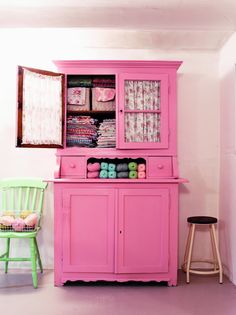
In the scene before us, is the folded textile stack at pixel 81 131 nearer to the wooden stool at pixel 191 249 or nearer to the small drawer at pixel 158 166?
the small drawer at pixel 158 166

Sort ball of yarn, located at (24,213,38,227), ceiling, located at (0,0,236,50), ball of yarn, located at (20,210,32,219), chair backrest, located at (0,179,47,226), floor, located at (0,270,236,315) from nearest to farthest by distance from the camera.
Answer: floor, located at (0,270,236,315) < ceiling, located at (0,0,236,50) < ball of yarn, located at (24,213,38,227) < ball of yarn, located at (20,210,32,219) < chair backrest, located at (0,179,47,226)

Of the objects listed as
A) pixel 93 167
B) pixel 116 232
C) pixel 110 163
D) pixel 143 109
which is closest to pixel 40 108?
pixel 93 167

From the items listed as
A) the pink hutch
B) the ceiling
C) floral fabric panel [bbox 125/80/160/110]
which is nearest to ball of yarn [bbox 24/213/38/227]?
the pink hutch

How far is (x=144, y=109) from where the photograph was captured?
3430 mm

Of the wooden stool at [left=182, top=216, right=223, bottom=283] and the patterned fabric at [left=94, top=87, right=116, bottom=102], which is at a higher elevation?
the patterned fabric at [left=94, top=87, right=116, bottom=102]

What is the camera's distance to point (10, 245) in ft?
12.6

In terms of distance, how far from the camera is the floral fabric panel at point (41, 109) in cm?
326

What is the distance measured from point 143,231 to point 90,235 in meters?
0.48

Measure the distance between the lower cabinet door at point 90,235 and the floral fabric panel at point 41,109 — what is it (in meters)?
0.61

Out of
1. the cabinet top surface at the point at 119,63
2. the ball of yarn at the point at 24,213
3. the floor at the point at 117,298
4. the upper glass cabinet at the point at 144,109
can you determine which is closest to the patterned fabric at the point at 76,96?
the cabinet top surface at the point at 119,63

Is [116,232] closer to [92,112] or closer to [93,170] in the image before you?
[93,170]

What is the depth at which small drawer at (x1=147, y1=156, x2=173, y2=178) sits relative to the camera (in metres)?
3.39

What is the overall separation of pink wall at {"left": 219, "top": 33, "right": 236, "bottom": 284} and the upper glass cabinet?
644mm

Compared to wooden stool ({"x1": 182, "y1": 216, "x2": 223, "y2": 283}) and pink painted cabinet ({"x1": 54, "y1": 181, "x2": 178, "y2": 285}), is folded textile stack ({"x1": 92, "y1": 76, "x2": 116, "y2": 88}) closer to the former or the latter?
pink painted cabinet ({"x1": 54, "y1": 181, "x2": 178, "y2": 285})
